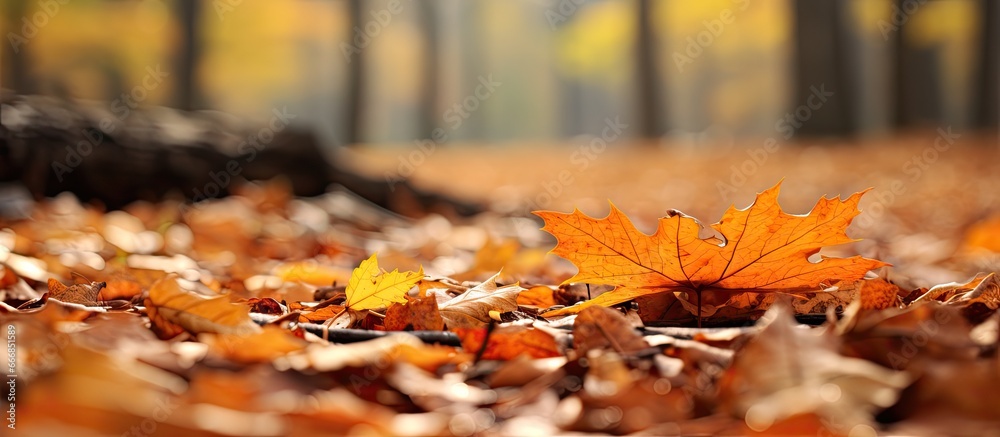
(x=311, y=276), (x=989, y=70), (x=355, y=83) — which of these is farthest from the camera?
(x=355, y=83)

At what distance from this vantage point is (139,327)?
1095mm

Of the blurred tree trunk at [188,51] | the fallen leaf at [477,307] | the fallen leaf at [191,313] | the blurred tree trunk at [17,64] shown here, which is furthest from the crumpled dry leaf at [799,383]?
the blurred tree trunk at [17,64]

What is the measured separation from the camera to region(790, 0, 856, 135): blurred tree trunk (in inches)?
423

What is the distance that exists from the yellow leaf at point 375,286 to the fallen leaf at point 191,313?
0.21 meters

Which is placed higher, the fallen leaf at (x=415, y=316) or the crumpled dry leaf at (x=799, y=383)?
the crumpled dry leaf at (x=799, y=383)

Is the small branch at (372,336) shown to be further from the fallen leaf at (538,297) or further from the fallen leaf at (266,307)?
the fallen leaf at (538,297)

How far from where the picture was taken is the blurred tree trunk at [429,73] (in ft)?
64.9

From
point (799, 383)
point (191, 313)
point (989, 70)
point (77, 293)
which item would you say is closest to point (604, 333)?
point (799, 383)

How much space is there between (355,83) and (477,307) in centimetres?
1635

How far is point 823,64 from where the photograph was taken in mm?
10945

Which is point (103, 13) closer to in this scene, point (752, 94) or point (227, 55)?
point (227, 55)

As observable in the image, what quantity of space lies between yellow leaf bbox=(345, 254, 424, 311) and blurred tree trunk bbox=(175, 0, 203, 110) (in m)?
15.5

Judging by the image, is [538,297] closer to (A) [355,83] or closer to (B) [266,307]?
(B) [266,307]

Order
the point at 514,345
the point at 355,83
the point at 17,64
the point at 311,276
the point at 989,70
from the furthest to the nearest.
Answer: the point at 17,64
the point at 355,83
the point at 989,70
the point at 311,276
the point at 514,345
